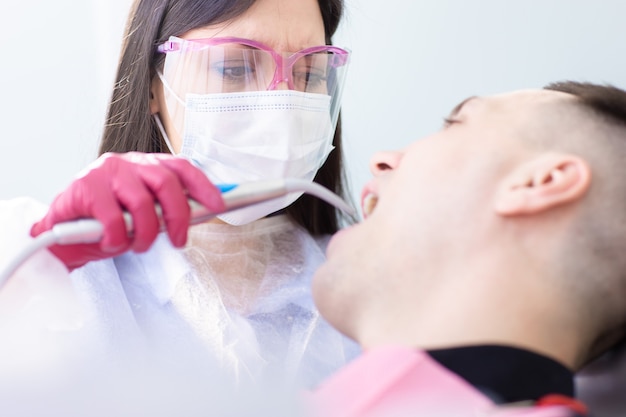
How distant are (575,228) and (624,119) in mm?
206

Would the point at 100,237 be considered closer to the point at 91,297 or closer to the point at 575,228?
the point at 91,297

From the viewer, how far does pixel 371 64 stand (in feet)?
7.72

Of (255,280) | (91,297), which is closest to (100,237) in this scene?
(91,297)

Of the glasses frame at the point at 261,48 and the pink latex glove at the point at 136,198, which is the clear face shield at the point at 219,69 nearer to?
the glasses frame at the point at 261,48

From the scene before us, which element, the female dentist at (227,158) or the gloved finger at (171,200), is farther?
the female dentist at (227,158)

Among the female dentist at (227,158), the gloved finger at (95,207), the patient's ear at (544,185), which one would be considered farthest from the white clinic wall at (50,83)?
the patient's ear at (544,185)

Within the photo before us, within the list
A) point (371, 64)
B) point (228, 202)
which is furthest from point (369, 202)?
point (371, 64)

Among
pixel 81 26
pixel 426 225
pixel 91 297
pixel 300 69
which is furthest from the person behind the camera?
pixel 81 26

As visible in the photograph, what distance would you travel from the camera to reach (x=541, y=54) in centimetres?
218

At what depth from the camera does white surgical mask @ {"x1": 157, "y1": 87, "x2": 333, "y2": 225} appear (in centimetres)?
161

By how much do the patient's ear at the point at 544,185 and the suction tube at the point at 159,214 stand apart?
0.33 metres

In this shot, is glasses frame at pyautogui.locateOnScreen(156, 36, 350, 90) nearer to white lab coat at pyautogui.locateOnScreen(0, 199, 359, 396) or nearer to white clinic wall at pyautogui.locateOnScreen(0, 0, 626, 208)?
white lab coat at pyautogui.locateOnScreen(0, 199, 359, 396)

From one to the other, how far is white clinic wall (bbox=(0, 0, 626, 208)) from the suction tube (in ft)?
3.22

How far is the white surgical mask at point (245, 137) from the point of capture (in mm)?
1609
